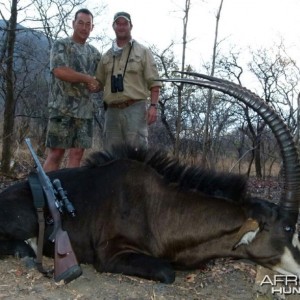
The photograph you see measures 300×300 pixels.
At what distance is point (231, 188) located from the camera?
3.84 m

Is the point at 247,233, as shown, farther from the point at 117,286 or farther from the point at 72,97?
the point at 72,97

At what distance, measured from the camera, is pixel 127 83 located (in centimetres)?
572

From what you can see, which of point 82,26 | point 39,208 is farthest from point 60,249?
point 82,26

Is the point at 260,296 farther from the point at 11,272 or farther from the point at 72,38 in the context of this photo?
the point at 72,38

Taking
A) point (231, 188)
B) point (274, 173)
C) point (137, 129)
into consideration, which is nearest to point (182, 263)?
point (231, 188)

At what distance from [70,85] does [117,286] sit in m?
2.82

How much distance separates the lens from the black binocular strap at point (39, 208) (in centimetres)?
378

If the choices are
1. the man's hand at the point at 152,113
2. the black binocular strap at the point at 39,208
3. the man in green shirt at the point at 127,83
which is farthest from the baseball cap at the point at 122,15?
the black binocular strap at the point at 39,208

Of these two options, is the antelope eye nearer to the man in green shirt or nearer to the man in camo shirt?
the man in green shirt

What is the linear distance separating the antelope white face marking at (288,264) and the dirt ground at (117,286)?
287 mm

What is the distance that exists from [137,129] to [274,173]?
67.0 feet

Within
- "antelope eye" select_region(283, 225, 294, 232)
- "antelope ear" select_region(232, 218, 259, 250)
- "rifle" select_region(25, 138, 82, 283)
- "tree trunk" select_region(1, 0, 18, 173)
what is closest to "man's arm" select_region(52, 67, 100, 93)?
"rifle" select_region(25, 138, 82, 283)

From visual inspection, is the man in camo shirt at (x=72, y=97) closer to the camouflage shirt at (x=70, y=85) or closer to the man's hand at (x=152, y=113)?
the camouflage shirt at (x=70, y=85)

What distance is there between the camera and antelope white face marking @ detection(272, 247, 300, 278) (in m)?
3.57
